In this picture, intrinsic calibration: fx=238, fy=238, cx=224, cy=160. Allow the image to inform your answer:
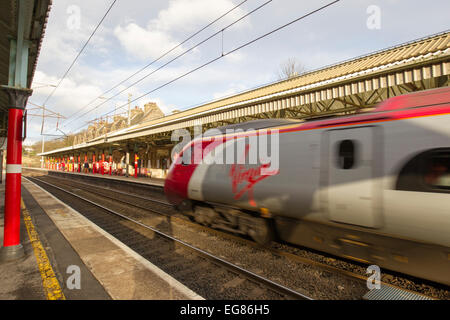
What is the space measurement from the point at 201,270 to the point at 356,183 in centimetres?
318

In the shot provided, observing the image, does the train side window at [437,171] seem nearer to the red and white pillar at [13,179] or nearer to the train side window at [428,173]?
the train side window at [428,173]

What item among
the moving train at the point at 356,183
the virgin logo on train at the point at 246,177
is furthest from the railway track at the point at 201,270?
the virgin logo on train at the point at 246,177

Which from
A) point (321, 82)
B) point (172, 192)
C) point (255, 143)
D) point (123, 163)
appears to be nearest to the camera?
point (255, 143)

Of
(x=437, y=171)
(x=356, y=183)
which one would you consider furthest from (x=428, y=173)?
(x=356, y=183)

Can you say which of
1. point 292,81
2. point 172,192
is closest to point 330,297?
point 172,192

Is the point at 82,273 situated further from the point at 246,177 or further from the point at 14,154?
the point at 246,177

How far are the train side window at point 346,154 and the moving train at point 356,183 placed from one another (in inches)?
0.7

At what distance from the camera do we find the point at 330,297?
3592 mm

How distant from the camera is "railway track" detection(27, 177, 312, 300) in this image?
3.73m

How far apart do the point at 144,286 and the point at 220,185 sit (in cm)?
292

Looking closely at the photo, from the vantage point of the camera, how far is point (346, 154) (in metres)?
3.99

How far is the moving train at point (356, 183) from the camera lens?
3162mm
